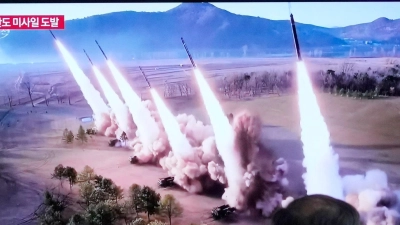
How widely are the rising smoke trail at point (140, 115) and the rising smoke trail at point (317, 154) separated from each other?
836mm

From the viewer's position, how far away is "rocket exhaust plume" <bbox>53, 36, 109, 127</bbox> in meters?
2.63

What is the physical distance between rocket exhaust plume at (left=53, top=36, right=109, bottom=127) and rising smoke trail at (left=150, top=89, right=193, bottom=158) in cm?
30

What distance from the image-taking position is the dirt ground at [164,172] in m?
2.57

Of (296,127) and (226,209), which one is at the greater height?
(296,127)

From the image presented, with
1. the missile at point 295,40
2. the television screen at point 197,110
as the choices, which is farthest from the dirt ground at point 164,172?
the missile at point 295,40

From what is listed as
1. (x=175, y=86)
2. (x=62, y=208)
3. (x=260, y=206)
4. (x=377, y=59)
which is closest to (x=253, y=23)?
(x=175, y=86)

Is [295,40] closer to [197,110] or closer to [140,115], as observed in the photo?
[197,110]

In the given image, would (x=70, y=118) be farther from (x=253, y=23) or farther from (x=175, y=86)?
(x=253, y=23)

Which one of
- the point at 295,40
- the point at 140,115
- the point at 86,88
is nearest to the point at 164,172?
the point at 140,115

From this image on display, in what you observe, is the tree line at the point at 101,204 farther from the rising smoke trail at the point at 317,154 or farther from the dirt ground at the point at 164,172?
the rising smoke trail at the point at 317,154

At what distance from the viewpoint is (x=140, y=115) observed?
266cm

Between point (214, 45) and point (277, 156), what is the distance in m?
0.71

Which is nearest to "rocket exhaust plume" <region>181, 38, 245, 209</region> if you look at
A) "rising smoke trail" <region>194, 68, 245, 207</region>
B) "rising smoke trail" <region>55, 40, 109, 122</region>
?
"rising smoke trail" <region>194, 68, 245, 207</region>

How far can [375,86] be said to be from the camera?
264 cm
